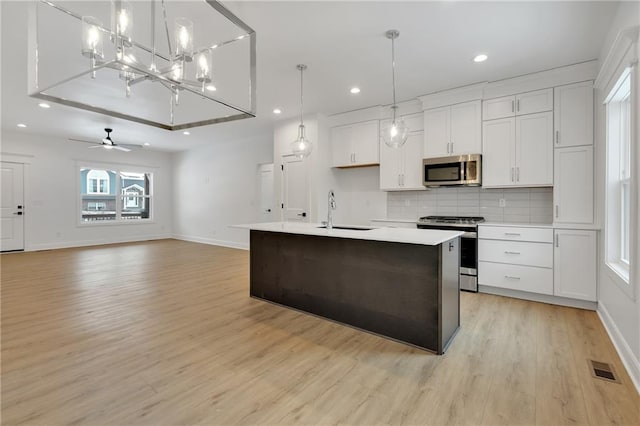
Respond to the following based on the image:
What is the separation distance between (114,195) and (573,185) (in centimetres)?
1035

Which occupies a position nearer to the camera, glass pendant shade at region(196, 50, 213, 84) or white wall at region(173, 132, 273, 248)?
glass pendant shade at region(196, 50, 213, 84)

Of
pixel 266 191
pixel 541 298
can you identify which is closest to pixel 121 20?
pixel 541 298

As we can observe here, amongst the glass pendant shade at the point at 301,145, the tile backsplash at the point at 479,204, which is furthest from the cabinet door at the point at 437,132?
the glass pendant shade at the point at 301,145

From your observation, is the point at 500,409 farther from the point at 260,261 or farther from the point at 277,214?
the point at 277,214

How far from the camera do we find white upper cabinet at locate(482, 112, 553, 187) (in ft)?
12.3

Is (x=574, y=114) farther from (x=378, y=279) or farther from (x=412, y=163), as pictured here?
(x=378, y=279)

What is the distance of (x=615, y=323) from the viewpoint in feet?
8.63

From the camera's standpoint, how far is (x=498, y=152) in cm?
406

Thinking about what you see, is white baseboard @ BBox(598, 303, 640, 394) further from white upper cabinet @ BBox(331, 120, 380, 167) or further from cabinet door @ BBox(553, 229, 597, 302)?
white upper cabinet @ BBox(331, 120, 380, 167)

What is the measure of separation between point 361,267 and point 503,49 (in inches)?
108

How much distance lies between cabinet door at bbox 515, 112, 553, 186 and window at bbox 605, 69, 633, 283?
2.57 feet

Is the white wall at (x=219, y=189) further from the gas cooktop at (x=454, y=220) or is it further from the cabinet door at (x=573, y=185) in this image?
the cabinet door at (x=573, y=185)

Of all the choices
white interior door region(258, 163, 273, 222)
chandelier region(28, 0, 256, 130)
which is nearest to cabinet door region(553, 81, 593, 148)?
chandelier region(28, 0, 256, 130)

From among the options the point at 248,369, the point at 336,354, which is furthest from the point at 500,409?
the point at 248,369
